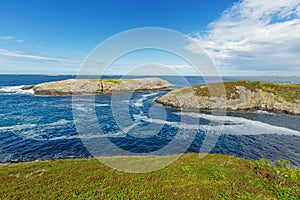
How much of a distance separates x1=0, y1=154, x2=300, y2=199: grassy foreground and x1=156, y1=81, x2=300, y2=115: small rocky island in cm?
3537

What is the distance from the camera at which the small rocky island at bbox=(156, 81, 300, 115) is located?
154ft

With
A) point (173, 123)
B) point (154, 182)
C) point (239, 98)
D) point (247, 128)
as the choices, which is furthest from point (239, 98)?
point (154, 182)

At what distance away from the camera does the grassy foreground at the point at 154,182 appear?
9.85 metres

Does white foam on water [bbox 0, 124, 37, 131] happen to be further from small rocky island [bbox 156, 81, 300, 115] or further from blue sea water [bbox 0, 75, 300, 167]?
small rocky island [bbox 156, 81, 300, 115]

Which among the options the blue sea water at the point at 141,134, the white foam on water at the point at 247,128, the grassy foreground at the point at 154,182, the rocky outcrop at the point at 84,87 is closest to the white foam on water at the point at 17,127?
the blue sea water at the point at 141,134

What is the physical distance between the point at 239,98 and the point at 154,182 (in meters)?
46.3

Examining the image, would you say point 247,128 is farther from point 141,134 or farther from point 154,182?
point 154,182

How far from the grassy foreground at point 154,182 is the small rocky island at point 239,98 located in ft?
116

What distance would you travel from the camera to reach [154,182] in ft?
36.8

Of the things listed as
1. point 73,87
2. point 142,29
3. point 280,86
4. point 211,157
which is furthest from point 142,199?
point 73,87

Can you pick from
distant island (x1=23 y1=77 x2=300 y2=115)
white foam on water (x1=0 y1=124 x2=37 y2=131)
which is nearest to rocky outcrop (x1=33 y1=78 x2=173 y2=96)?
distant island (x1=23 y1=77 x2=300 y2=115)

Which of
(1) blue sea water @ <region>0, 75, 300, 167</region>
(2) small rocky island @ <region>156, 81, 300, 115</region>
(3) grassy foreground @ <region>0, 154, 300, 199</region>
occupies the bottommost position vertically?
(1) blue sea water @ <region>0, 75, 300, 167</region>

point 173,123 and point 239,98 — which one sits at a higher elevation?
point 239,98

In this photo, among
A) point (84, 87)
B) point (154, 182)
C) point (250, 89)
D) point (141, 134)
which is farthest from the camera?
point (84, 87)
